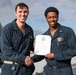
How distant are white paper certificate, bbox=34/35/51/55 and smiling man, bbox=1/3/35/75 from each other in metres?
0.14

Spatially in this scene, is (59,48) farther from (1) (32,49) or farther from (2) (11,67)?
(2) (11,67)

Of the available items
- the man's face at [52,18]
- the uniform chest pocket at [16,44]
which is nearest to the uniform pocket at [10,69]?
the uniform chest pocket at [16,44]

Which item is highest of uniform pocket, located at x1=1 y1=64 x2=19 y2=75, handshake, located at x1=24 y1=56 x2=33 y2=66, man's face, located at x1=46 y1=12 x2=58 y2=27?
man's face, located at x1=46 y1=12 x2=58 y2=27

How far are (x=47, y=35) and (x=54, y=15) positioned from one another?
0.32m

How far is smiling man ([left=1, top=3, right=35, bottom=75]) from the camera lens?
488cm

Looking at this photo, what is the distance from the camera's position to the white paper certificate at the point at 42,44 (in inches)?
196

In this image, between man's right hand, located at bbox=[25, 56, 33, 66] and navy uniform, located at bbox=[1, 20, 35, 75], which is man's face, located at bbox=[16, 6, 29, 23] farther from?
man's right hand, located at bbox=[25, 56, 33, 66]

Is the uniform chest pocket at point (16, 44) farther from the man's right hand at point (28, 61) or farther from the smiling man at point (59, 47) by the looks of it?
the smiling man at point (59, 47)

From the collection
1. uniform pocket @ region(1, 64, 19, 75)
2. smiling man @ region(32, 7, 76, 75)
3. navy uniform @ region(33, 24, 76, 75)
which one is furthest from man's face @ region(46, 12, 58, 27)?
uniform pocket @ region(1, 64, 19, 75)

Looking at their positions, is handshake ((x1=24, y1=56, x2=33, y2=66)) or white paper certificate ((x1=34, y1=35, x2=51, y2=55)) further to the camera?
white paper certificate ((x1=34, y1=35, x2=51, y2=55))

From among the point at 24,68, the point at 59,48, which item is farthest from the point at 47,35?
the point at 24,68

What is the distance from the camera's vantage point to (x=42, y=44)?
5.00 meters

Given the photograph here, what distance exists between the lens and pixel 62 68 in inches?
197

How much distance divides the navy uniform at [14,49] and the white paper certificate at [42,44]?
136mm
